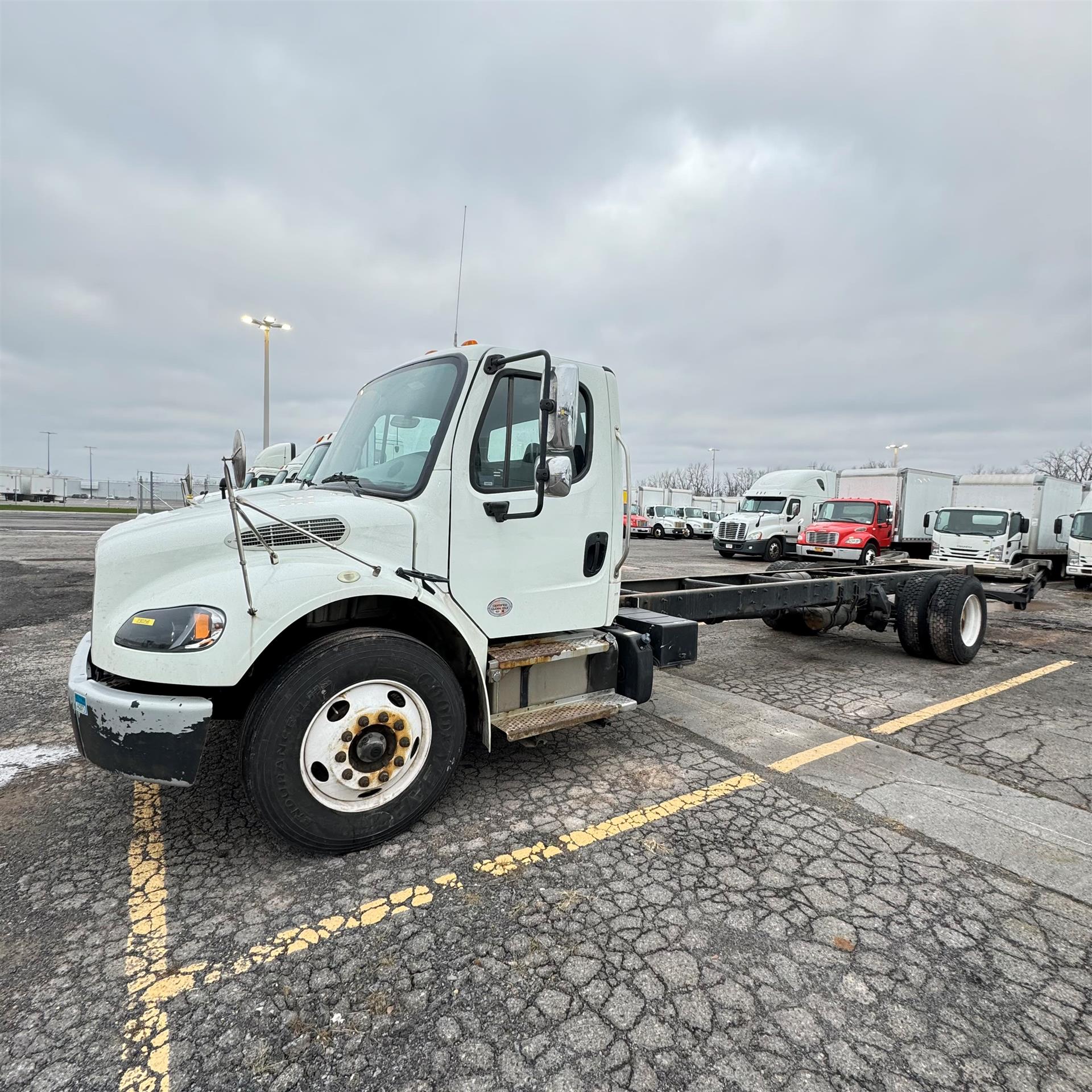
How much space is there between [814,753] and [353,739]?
10.4 feet

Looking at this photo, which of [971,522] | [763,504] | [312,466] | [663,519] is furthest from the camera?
[663,519]

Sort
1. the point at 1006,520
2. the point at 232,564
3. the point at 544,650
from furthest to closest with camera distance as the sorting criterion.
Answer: the point at 1006,520, the point at 544,650, the point at 232,564

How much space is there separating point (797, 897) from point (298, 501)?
298 centimetres

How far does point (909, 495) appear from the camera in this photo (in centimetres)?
2108

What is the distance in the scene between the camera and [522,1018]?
2047mm

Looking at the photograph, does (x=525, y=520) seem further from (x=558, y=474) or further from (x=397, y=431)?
(x=397, y=431)

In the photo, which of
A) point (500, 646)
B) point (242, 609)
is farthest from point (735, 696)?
point (242, 609)

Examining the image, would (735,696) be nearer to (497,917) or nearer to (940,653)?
(940,653)

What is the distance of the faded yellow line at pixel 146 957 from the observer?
1.83 metres

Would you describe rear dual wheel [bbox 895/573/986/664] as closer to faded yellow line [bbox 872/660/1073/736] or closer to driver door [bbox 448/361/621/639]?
faded yellow line [bbox 872/660/1073/736]

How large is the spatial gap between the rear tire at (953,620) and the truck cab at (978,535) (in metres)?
10.4

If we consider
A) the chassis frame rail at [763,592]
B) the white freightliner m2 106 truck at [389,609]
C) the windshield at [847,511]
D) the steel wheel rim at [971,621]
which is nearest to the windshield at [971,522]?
the windshield at [847,511]

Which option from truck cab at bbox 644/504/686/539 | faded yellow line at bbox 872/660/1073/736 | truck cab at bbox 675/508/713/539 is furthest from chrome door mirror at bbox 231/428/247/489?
truck cab at bbox 675/508/713/539

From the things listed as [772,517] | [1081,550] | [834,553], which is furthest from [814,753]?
[772,517]
